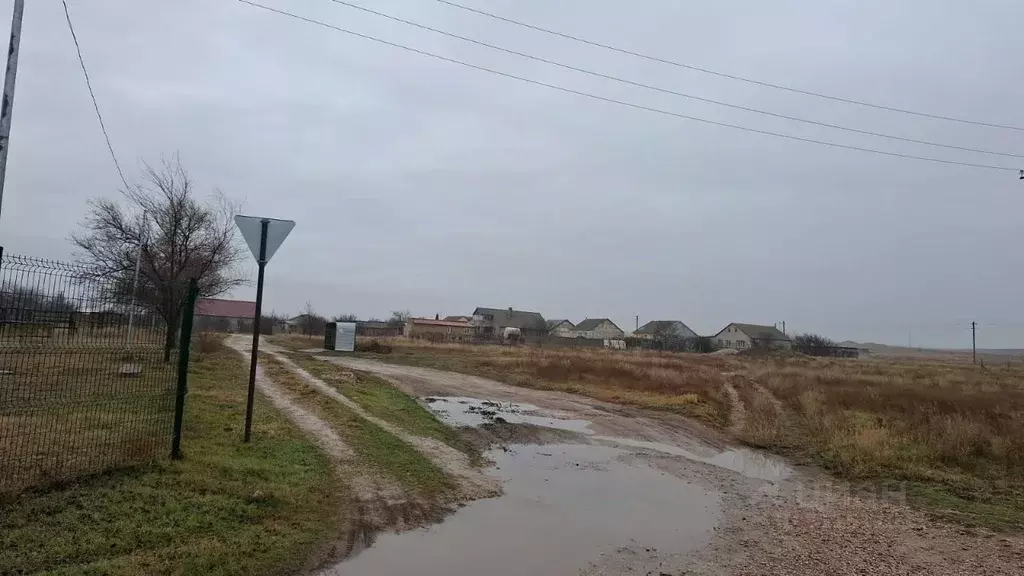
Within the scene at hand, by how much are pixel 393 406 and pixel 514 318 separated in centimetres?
9720

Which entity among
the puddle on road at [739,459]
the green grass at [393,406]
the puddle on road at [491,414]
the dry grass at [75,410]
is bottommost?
the puddle on road at [739,459]

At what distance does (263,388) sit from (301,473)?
910 cm

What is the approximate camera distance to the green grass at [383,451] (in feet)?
24.9

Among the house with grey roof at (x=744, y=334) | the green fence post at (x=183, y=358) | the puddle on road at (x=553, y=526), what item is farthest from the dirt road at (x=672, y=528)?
the house with grey roof at (x=744, y=334)

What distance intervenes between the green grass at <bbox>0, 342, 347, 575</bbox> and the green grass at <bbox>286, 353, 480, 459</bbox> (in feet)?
11.3

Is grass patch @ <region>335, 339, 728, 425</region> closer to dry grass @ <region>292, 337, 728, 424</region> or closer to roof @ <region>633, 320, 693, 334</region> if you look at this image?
dry grass @ <region>292, 337, 728, 424</region>

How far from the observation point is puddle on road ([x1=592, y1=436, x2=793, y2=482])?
32.9ft

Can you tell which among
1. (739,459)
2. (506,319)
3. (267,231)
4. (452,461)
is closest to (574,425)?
(739,459)

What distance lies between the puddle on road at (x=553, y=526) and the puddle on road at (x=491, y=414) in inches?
155

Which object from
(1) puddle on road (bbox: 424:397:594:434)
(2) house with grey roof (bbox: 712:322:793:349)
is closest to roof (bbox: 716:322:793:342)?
(2) house with grey roof (bbox: 712:322:793:349)

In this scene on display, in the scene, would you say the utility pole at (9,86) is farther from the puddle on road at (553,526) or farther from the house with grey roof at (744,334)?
the house with grey roof at (744,334)

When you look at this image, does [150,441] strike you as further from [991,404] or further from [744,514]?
[991,404]

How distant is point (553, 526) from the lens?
6.45m

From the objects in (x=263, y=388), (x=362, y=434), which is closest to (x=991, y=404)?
(x=362, y=434)
